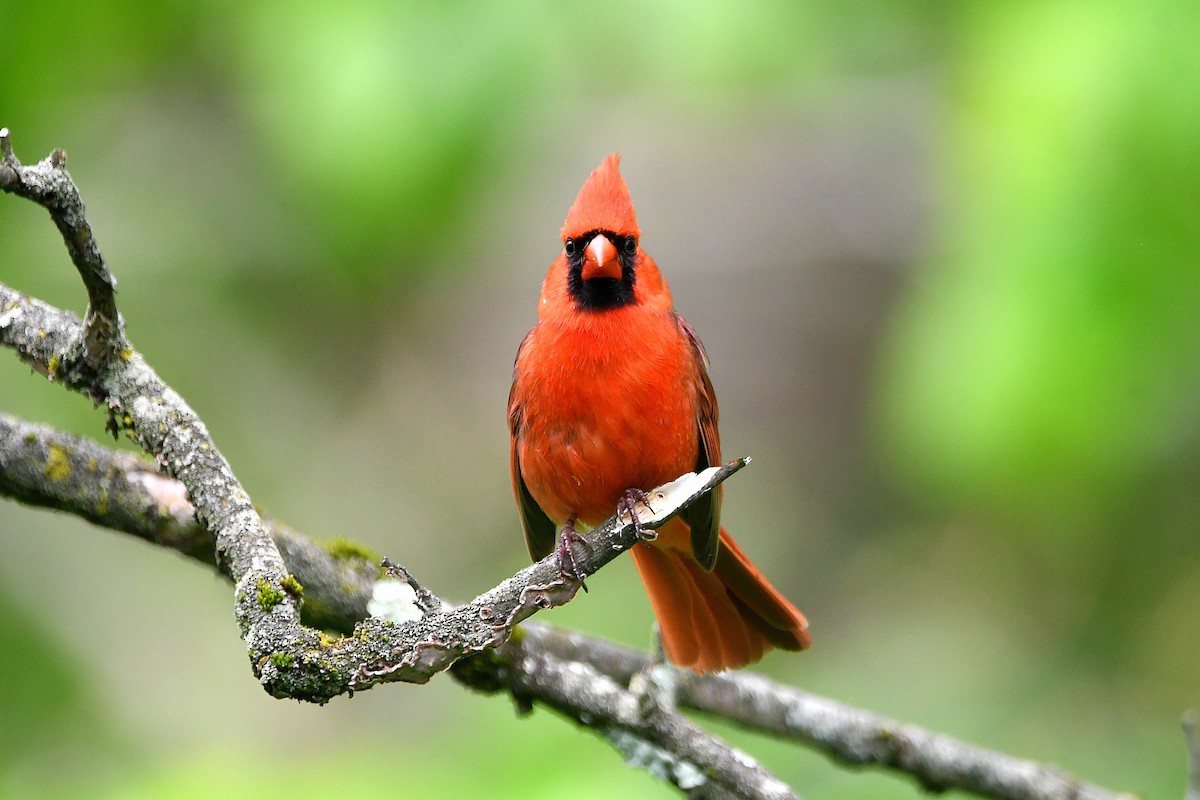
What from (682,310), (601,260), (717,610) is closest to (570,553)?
(601,260)

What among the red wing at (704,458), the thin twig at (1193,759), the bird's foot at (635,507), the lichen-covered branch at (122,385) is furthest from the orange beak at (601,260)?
the thin twig at (1193,759)

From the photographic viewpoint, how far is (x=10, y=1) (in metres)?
3.26

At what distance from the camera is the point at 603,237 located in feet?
10.4

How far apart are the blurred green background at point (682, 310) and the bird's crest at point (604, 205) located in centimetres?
25

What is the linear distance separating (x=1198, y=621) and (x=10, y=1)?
4.70 meters

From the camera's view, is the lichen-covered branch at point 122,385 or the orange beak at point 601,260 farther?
the orange beak at point 601,260

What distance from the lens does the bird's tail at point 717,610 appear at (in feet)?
11.0

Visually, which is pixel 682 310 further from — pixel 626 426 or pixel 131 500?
pixel 131 500

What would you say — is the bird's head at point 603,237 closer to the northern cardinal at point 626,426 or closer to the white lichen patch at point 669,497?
the northern cardinal at point 626,426

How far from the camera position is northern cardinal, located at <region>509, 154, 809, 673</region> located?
3057 mm

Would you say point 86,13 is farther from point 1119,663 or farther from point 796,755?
point 1119,663

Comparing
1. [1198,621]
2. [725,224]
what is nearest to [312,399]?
[725,224]

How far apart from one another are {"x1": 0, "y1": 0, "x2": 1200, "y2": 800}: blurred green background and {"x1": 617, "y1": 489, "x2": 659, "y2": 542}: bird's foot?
1.97 ft

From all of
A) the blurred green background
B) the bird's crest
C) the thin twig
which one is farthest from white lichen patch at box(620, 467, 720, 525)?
the thin twig
